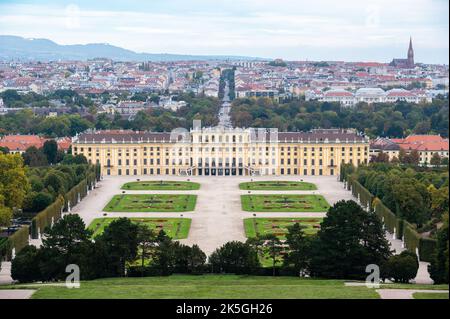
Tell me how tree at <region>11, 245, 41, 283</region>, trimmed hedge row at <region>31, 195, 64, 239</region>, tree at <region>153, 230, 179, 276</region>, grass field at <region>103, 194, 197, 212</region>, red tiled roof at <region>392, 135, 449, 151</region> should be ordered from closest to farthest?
tree at <region>11, 245, 41, 283</region>, tree at <region>153, 230, 179, 276</region>, trimmed hedge row at <region>31, 195, 64, 239</region>, grass field at <region>103, 194, 197, 212</region>, red tiled roof at <region>392, 135, 449, 151</region>

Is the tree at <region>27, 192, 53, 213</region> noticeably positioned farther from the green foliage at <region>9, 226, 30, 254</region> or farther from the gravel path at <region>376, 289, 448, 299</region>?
the gravel path at <region>376, 289, 448, 299</region>

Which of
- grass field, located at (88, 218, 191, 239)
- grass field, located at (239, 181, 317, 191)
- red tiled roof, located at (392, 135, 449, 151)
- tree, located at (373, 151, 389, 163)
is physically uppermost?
red tiled roof, located at (392, 135, 449, 151)

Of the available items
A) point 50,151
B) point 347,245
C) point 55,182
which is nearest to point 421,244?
point 347,245

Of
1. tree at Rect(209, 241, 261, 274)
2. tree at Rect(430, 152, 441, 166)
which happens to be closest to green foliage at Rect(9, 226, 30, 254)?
tree at Rect(209, 241, 261, 274)

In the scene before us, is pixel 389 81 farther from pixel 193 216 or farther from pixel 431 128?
pixel 193 216

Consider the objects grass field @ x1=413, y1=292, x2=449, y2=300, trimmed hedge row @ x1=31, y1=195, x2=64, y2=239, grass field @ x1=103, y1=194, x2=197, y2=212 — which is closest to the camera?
grass field @ x1=413, y1=292, x2=449, y2=300

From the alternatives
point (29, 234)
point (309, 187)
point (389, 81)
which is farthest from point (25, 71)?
point (29, 234)

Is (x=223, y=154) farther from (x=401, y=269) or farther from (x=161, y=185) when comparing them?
(x=401, y=269)
